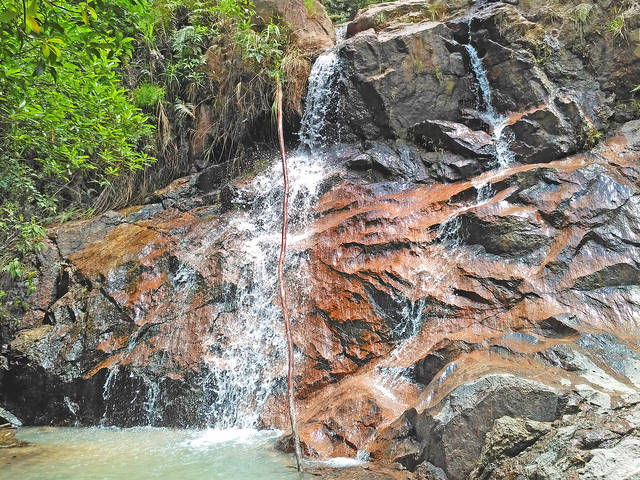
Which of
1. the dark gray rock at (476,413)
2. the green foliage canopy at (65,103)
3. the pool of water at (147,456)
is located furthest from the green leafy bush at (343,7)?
the dark gray rock at (476,413)

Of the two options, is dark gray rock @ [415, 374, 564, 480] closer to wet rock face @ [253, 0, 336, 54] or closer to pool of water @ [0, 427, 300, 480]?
pool of water @ [0, 427, 300, 480]

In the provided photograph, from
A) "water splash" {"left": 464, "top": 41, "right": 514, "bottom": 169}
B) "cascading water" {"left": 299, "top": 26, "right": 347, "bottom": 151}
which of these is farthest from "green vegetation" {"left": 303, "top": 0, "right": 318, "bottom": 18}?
"water splash" {"left": 464, "top": 41, "right": 514, "bottom": 169}

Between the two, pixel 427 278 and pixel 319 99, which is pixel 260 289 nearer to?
pixel 427 278

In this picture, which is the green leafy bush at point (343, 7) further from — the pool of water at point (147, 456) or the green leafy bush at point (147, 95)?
the pool of water at point (147, 456)

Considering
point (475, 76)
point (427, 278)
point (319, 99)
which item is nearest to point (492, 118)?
point (475, 76)

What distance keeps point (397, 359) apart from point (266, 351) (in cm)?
167

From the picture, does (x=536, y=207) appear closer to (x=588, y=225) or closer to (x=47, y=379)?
(x=588, y=225)

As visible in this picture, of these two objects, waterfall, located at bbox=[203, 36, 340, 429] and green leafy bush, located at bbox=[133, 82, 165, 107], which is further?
green leafy bush, located at bbox=[133, 82, 165, 107]

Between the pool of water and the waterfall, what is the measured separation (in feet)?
1.53

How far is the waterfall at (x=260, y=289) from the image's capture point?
5.27 metres

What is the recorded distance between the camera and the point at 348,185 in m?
7.56

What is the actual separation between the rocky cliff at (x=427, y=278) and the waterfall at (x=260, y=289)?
0.07 m

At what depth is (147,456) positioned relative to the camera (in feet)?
14.1

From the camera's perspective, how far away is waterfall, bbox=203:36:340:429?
527cm
